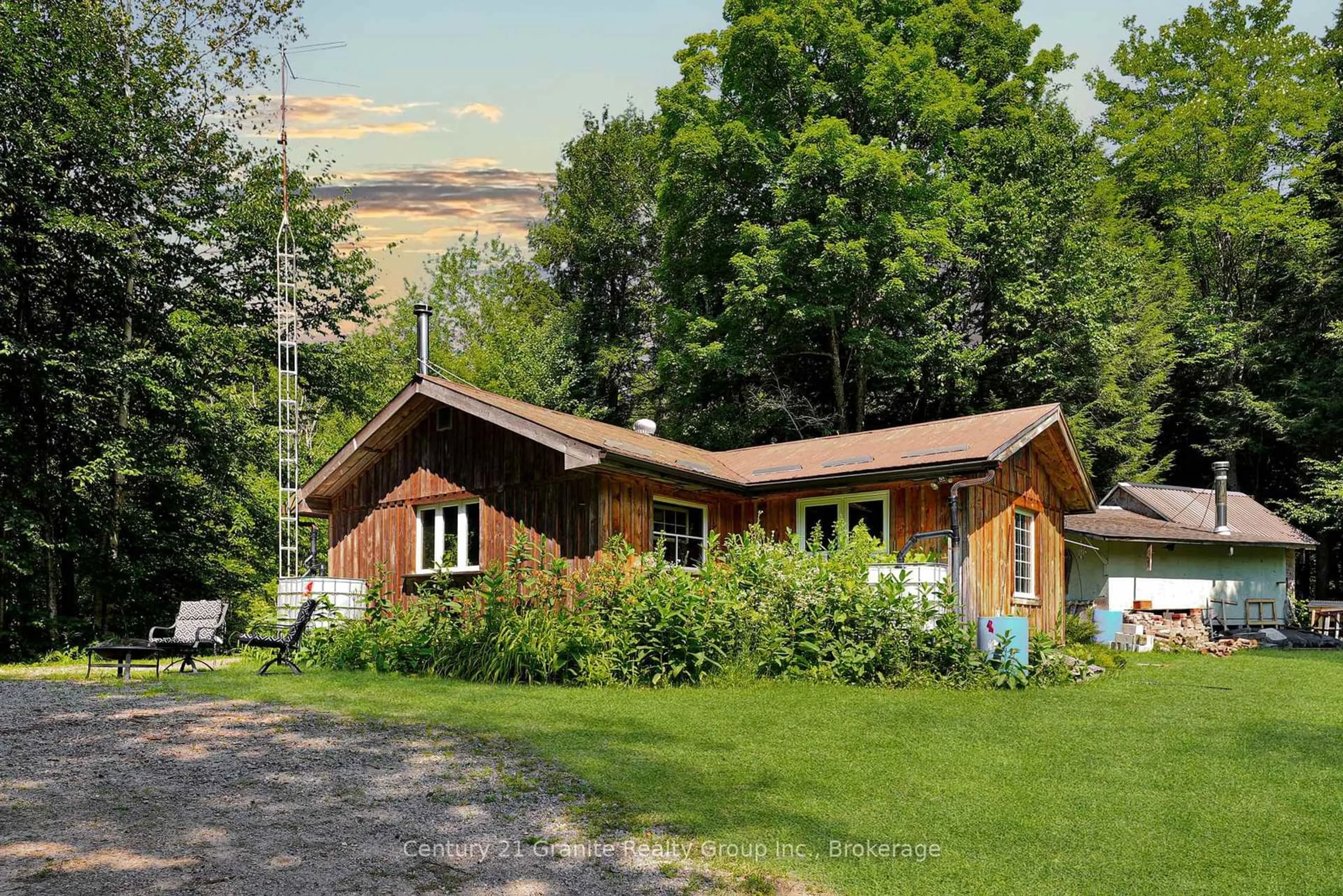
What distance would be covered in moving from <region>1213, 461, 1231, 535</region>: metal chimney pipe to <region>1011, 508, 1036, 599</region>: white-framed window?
9.71 meters

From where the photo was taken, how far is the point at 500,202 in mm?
44781

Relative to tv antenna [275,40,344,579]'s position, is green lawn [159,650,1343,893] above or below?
below

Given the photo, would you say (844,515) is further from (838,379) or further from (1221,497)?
(1221,497)

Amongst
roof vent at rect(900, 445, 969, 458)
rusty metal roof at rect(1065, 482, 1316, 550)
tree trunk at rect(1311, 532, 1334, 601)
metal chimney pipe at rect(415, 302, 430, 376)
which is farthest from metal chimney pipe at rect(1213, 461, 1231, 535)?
metal chimney pipe at rect(415, 302, 430, 376)

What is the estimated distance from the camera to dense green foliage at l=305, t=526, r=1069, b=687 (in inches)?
451

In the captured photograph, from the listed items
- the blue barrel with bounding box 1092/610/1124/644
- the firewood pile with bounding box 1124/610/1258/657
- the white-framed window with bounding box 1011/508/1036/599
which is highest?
the white-framed window with bounding box 1011/508/1036/599

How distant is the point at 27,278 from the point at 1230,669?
23262mm

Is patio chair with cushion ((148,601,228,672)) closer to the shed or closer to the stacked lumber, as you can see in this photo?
the stacked lumber

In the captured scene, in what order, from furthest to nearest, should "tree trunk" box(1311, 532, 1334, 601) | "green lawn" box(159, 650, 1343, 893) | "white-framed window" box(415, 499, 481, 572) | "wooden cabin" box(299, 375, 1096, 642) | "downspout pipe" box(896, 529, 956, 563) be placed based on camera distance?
"tree trunk" box(1311, 532, 1334, 601), "white-framed window" box(415, 499, 481, 572), "wooden cabin" box(299, 375, 1096, 642), "downspout pipe" box(896, 529, 956, 563), "green lawn" box(159, 650, 1343, 893)

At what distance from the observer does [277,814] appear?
Answer: 5.50 m

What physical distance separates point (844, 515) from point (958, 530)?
6.61ft

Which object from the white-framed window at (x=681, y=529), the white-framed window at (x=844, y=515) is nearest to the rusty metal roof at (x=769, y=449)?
the white-framed window at (x=844, y=515)

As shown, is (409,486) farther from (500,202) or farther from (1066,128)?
(500,202)

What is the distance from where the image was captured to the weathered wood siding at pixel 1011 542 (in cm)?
1451
